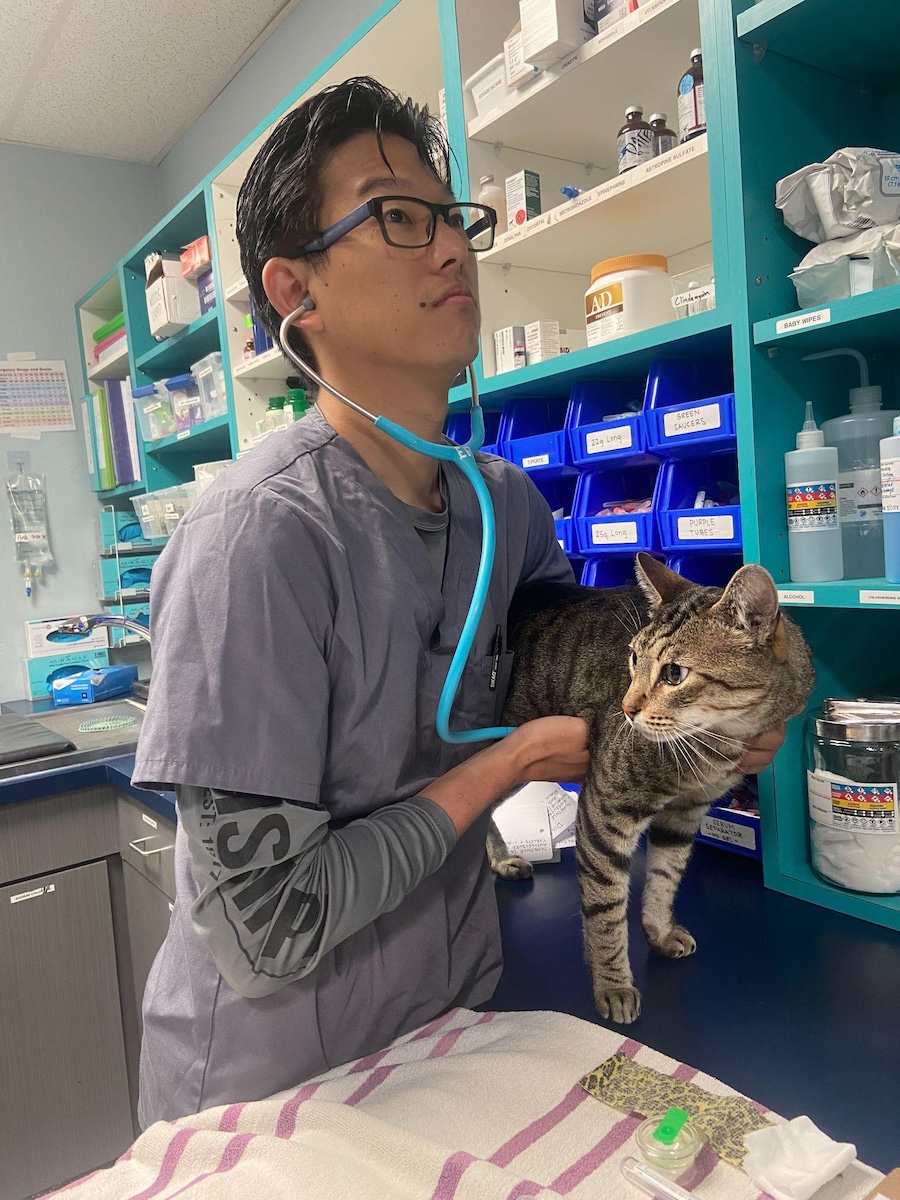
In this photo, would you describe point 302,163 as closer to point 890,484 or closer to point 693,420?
point 693,420

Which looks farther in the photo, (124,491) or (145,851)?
(124,491)

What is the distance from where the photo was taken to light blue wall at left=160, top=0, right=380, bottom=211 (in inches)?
91.2

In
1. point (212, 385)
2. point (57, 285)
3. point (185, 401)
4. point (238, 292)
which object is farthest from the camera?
point (57, 285)

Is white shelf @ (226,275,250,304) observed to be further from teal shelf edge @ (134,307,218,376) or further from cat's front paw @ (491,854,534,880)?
cat's front paw @ (491,854,534,880)

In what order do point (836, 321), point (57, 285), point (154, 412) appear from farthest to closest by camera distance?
point (57, 285), point (154, 412), point (836, 321)

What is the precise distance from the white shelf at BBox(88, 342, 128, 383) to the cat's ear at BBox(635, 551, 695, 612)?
2.66 m

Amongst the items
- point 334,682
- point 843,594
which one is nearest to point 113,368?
point 334,682

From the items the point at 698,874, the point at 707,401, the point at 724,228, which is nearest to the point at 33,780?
the point at 698,874

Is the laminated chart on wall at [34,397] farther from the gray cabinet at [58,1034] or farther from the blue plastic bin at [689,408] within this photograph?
the blue plastic bin at [689,408]

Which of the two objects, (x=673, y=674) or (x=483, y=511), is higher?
(x=483, y=511)

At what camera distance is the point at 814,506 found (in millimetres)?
1065

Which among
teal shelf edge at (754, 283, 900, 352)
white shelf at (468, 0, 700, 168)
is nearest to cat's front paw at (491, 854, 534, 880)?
teal shelf edge at (754, 283, 900, 352)

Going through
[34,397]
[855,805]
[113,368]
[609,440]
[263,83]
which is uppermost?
[263,83]

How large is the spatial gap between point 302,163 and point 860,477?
0.79 meters
